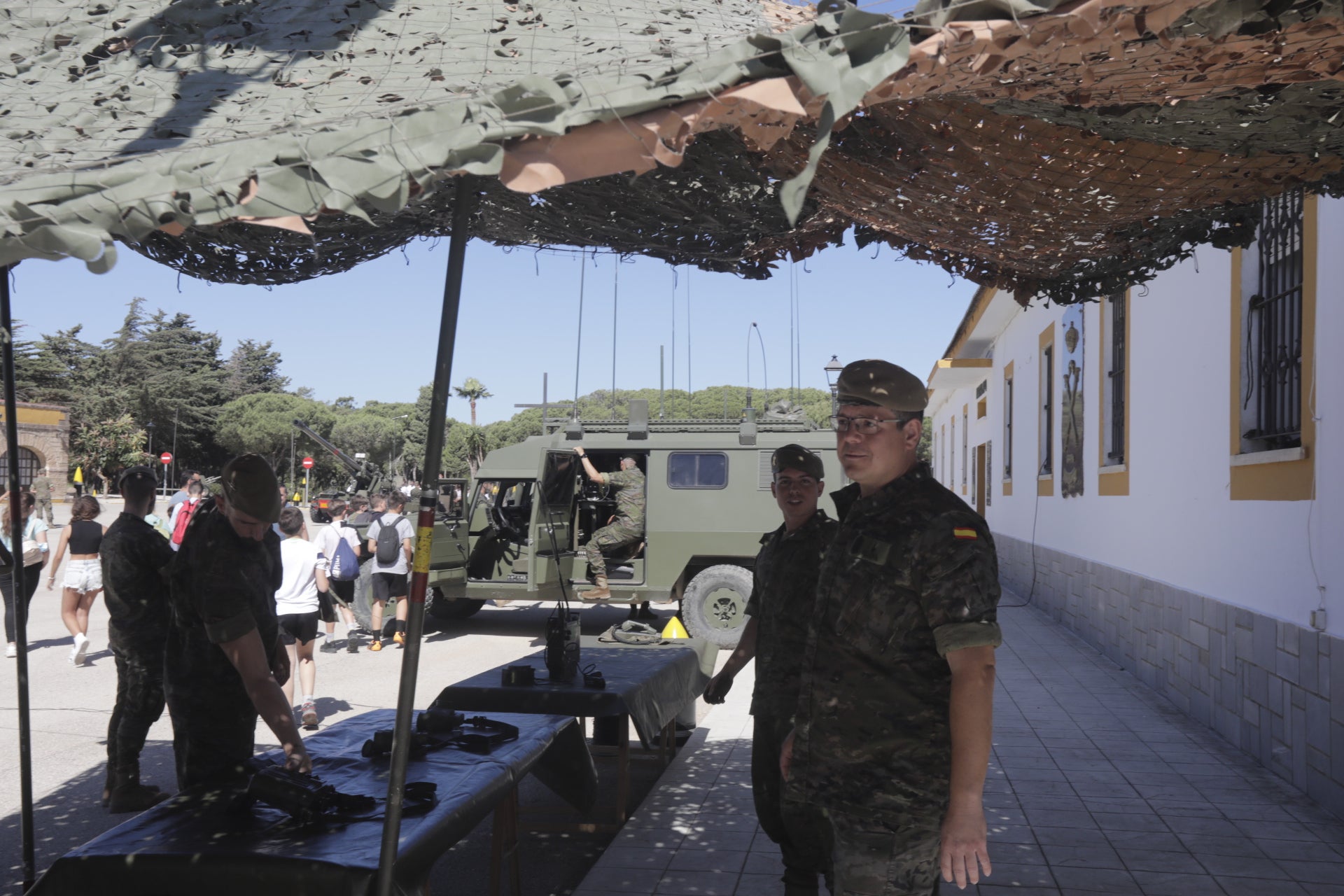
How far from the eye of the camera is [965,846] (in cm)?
229

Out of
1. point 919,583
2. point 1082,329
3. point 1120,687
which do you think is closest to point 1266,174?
point 919,583

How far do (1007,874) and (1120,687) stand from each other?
498 cm

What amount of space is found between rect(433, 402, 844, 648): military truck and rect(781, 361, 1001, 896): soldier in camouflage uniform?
26.2 ft

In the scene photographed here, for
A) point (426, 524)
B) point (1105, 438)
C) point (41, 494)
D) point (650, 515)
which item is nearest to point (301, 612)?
point (650, 515)

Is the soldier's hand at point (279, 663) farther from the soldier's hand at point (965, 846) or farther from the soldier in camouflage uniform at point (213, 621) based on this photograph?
the soldier's hand at point (965, 846)

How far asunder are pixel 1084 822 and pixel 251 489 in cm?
403

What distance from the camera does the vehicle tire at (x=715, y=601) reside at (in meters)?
10.7

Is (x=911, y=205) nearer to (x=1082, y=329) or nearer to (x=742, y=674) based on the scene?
(x=742, y=674)

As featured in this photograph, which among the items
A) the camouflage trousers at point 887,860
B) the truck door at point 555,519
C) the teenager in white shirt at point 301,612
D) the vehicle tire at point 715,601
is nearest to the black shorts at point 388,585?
the truck door at point 555,519

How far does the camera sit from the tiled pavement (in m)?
4.18

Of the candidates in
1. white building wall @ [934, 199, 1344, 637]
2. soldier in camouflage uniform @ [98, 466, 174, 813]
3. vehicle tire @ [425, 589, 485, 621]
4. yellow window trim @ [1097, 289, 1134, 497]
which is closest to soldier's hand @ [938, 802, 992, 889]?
white building wall @ [934, 199, 1344, 637]

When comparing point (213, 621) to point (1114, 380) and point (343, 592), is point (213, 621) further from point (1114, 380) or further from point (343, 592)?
point (1114, 380)

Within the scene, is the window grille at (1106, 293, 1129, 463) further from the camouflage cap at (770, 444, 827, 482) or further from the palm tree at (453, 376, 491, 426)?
the palm tree at (453, 376, 491, 426)

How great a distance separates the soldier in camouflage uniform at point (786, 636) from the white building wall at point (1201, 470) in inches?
112
